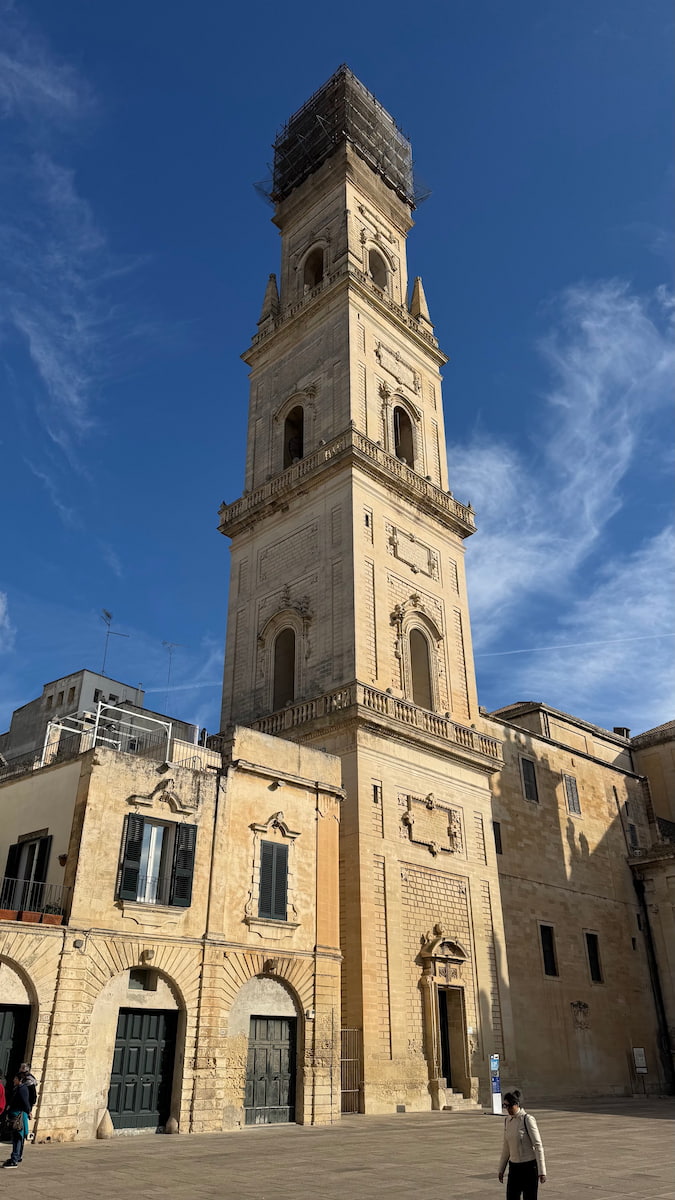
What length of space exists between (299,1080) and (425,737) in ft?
34.5

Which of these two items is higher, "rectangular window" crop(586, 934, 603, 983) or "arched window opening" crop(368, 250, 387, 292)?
"arched window opening" crop(368, 250, 387, 292)

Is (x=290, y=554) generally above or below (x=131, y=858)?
above

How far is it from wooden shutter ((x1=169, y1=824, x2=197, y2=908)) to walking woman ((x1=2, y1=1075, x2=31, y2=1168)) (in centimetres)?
446

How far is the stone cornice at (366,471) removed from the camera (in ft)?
100

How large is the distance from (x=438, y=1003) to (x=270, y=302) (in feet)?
95.1

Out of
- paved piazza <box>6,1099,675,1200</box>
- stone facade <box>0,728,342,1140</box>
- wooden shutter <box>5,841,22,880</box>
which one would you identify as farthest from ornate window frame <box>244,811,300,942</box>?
wooden shutter <box>5,841,22,880</box>

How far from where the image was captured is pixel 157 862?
704 inches

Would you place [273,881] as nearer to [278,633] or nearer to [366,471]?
[278,633]

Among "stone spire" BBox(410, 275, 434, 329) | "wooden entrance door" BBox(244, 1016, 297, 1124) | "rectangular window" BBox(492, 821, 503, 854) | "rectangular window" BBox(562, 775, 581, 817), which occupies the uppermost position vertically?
"stone spire" BBox(410, 275, 434, 329)

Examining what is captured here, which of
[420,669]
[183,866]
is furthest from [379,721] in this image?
[183,866]

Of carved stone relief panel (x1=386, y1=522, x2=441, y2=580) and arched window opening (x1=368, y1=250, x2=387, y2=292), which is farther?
arched window opening (x1=368, y1=250, x2=387, y2=292)

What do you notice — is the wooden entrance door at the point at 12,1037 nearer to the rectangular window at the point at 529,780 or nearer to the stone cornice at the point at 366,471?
the stone cornice at the point at 366,471

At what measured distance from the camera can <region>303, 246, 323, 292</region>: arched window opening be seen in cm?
3962

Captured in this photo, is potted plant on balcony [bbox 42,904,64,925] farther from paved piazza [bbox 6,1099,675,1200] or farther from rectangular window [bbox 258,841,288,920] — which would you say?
rectangular window [bbox 258,841,288,920]
